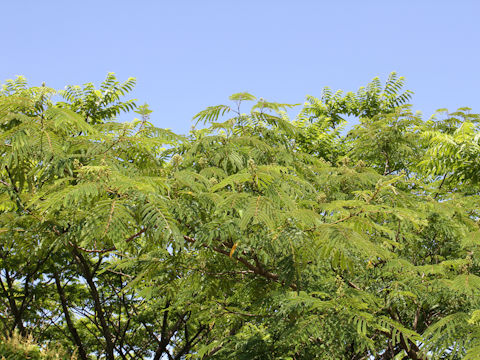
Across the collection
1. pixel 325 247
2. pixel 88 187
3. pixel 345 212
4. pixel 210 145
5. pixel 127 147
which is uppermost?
pixel 210 145

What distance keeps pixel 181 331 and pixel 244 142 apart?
8.19 meters

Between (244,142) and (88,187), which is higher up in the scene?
(244,142)

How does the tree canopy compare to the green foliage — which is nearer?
the tree canopy

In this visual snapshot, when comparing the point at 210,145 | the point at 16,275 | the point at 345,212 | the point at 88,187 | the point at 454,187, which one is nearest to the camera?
the point at 88,187

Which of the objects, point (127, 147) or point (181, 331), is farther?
point (181, 331)

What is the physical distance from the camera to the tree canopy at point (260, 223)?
13.3ft

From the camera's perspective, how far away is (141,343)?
12.6 meters

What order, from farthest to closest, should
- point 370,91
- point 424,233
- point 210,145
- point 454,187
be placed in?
1. point 370,91
2. point 454,187
3. point 424,233
4. point 210,145

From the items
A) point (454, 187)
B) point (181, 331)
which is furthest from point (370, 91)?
point (181, 331)

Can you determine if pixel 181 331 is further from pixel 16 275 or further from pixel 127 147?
pixel 127 147

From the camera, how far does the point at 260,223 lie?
4.27 m

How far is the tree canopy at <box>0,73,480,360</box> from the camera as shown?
405cm

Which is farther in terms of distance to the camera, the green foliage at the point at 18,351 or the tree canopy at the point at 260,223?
the green foliage at the point at 18,351

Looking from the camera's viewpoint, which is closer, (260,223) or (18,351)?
(260,223)
